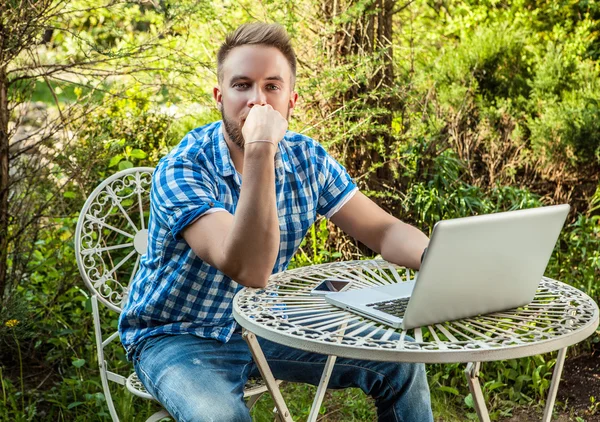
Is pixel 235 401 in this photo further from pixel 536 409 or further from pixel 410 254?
pixel 536 409

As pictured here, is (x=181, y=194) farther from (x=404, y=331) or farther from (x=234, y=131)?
(x=404, y=331)

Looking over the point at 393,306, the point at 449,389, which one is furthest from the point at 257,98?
the point at 449,389

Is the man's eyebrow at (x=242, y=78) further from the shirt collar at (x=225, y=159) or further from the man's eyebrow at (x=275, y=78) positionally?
the shirt collar at (x=225, y=159)

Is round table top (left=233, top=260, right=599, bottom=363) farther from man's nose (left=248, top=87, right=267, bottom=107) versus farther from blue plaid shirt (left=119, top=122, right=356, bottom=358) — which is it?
man's nose (left=248, top=87, right=267, bottom=107)

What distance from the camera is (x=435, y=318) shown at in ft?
5.77

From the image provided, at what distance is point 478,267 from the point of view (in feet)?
5.50

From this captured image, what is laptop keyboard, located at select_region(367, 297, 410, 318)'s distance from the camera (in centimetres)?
189

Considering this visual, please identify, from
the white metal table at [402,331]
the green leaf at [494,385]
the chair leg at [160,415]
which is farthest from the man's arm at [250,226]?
the green leaf at [494,385]

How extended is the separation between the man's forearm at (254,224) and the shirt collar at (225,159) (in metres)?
0.31

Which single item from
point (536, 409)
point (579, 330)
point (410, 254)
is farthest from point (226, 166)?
point (536, 409)

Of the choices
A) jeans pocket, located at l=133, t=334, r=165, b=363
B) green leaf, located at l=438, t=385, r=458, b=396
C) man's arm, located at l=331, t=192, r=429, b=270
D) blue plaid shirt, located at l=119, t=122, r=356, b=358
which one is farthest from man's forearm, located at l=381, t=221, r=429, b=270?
green leaf, located at l=438, t=385, r=458, b=396

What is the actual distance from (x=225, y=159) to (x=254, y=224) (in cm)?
42

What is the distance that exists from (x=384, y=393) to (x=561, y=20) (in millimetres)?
4287

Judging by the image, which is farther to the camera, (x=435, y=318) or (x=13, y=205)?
(x=13, y=205)
